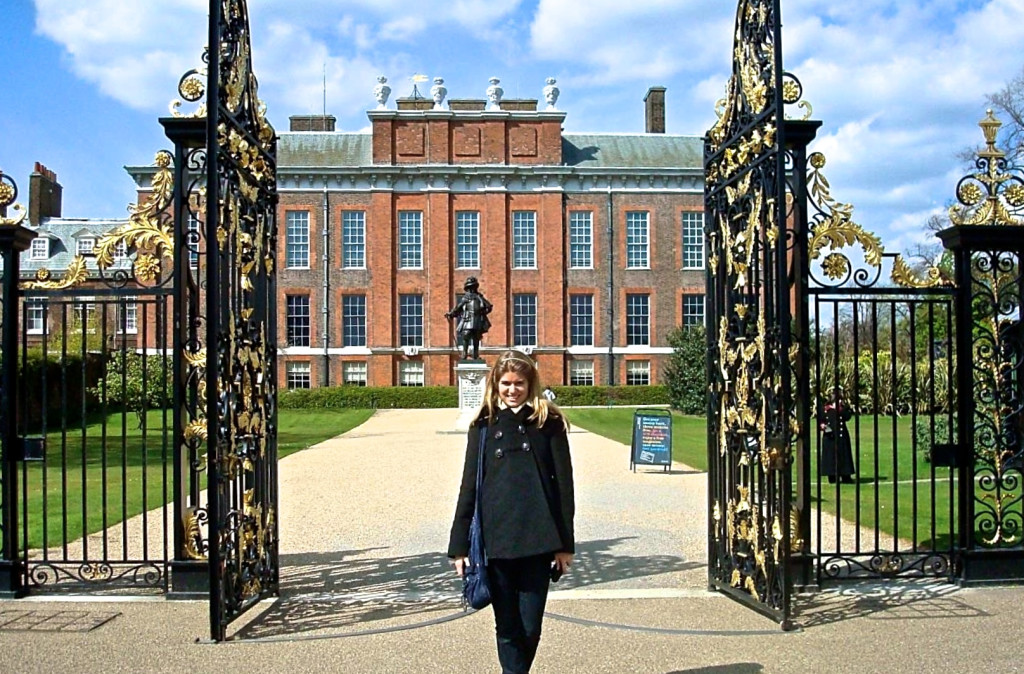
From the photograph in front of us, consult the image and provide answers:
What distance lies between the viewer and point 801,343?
687 cm

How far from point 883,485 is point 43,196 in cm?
4522

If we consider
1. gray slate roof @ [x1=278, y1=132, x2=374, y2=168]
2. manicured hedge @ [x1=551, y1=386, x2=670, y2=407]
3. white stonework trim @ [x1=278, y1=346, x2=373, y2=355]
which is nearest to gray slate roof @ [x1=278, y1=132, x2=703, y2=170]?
gray slate roof @ [x1=278, y1=132, x2=374, y2=168]

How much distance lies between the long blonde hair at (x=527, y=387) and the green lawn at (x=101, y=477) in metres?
2.79

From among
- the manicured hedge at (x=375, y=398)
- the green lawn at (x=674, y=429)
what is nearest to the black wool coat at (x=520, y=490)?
the green lawn at (x=674, y=429)

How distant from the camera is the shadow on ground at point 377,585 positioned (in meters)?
6.28

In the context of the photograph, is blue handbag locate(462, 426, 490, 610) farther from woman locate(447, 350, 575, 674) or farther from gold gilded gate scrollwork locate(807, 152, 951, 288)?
gold gilded gate scrollwork locate(807, 152, 951, 288)

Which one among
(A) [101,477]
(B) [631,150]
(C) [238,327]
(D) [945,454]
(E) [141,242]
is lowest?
(A) [101,477]

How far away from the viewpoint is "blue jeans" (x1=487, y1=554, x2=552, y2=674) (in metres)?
4.34

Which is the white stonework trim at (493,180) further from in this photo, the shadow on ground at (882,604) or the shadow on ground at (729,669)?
the shadow on ground at (729,669)

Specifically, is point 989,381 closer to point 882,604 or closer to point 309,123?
point 882,604

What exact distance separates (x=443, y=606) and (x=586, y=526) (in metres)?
3.81

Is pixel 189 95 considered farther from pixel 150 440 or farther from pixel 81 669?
pixel 150 440

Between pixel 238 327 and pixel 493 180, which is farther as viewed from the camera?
pixel 493 180

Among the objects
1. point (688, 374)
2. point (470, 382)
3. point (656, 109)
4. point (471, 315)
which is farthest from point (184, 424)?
point (656, 109)
